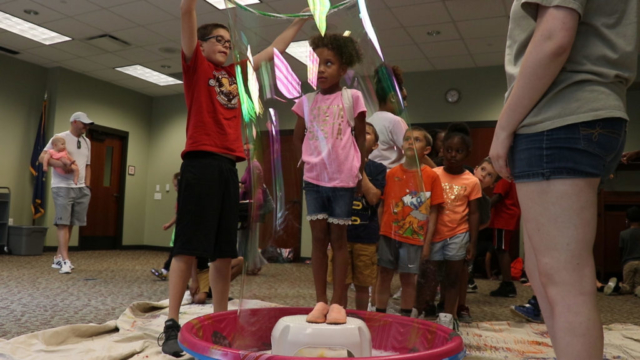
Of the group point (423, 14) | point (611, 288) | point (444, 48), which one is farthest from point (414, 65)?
point (611, 288)

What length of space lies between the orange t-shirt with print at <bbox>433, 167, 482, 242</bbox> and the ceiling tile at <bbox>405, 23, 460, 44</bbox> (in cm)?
381

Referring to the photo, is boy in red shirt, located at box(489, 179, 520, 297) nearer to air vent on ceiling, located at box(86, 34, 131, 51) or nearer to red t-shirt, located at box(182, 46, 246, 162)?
red t-shirt, located at box(182, 46, 246, 162)

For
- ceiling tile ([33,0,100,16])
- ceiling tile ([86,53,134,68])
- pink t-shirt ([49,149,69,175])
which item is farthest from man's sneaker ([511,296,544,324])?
ceiling tile ([86,53,134,68])

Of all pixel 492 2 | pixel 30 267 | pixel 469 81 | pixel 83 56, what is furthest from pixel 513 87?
pixel 83 56

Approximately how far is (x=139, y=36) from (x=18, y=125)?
8.10ft

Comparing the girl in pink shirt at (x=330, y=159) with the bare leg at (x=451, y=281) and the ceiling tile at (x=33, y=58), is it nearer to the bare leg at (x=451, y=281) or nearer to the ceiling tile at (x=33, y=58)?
the bare leg at (x=451, y=281)

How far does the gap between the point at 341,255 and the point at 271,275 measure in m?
0.18


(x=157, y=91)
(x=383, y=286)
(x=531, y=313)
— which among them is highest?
(x=157, y=91)

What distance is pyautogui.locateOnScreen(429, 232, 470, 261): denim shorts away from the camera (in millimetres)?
1462

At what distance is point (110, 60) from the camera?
7.02 metres

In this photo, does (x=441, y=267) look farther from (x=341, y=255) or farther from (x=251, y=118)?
(x=251, y=118)

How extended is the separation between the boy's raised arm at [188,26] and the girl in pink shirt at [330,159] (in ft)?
1.90

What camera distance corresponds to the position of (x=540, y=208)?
898 millimetres

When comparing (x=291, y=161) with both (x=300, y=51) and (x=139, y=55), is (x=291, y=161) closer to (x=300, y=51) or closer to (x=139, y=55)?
(x=300, y=51)
